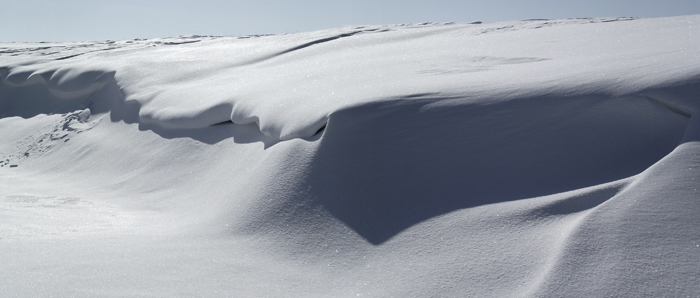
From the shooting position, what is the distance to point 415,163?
7.39ft

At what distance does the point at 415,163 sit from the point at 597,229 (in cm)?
83

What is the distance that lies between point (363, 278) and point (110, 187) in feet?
7.85

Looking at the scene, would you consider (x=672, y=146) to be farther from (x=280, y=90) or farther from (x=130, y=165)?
(x=130, y=165)

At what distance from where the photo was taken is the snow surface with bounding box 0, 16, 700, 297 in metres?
1.64

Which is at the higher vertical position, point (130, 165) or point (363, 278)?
point (130, 165)

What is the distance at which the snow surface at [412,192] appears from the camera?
5.37 ft

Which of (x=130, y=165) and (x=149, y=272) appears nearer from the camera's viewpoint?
(x=149, y=272)

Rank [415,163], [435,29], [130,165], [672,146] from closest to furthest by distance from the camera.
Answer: [672,146]
[415,163]
[130,165]
[435,29]

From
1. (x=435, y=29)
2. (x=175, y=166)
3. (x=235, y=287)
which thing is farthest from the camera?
(x=435, y=29)

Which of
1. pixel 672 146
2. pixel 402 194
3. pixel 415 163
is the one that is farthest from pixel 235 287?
pixel 672 146

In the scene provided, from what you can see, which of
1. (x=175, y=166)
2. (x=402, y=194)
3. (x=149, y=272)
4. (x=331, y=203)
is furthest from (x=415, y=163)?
(x=175, y=166)

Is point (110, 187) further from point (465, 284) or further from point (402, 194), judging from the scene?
point (465, 284)

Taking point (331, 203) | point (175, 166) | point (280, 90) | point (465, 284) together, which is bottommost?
point (465, 284)

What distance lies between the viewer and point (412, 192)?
215 centimetres
